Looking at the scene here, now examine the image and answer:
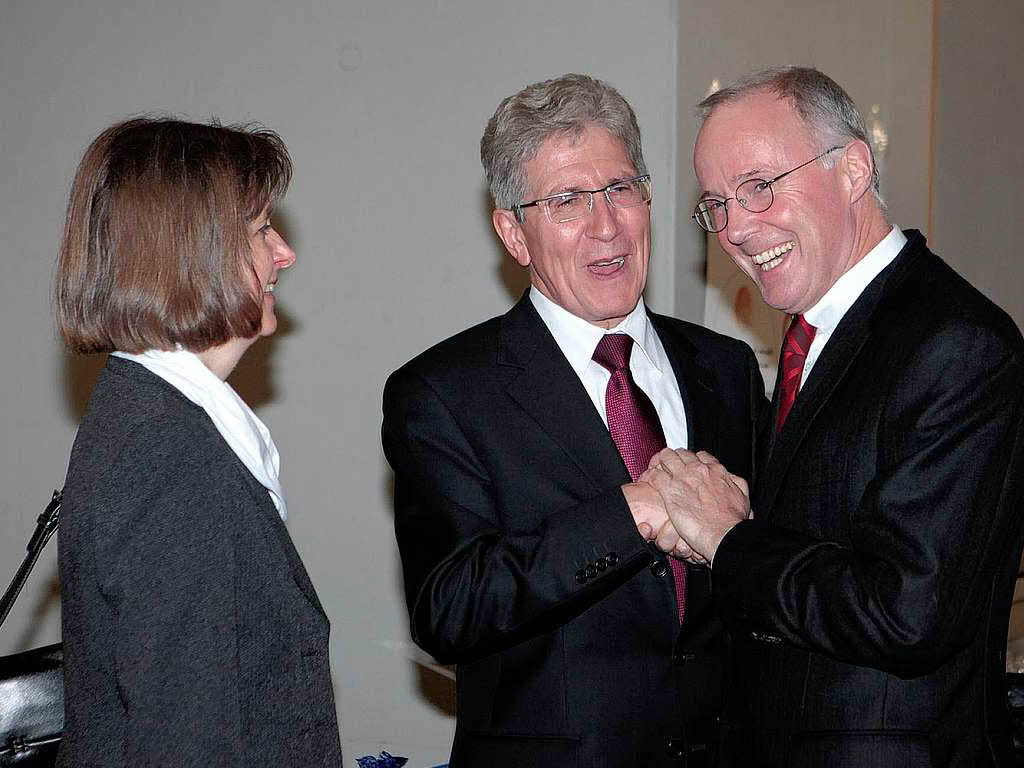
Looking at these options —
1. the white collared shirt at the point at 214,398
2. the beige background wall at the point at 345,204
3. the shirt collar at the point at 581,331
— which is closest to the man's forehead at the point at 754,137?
the shirt collar at the point at 581,331

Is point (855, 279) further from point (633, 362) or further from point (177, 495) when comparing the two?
point (177, 495)

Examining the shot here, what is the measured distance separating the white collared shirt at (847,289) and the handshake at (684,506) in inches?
10.1

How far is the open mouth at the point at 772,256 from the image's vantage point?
2.26 m

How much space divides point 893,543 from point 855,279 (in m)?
0.55

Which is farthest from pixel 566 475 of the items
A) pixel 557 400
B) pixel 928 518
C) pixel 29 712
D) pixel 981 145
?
pixel 981 145

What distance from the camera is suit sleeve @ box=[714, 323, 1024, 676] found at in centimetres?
184

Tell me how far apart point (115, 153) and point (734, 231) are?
1.17 metres

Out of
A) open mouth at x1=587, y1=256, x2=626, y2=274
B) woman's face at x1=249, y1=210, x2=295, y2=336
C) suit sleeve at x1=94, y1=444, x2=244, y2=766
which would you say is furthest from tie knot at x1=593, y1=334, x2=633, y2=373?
suit sleeve at x1=94, y1=444, x2=244, y2=766

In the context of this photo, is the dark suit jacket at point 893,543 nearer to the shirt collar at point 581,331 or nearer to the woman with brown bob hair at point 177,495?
the shirt collar at point 581,331

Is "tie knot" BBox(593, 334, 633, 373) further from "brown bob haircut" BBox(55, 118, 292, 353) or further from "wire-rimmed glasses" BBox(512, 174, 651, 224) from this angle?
"brown bob haircut" BBox(55, 118, 292, 353)

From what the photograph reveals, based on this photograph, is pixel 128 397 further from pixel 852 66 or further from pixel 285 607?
pixel 852 66

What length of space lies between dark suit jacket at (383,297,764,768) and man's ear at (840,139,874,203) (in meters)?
0.65

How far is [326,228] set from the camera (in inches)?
187

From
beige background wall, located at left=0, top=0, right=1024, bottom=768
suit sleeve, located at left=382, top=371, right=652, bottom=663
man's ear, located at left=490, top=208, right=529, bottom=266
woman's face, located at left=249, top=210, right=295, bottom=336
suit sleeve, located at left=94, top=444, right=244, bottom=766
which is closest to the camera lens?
suit sleeve, located at left=94, top=444, right=244, bottom=766
